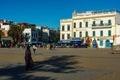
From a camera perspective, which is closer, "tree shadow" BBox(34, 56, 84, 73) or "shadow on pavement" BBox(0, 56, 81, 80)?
"shadow on pavement" BBox(0, 56, 81, 80)

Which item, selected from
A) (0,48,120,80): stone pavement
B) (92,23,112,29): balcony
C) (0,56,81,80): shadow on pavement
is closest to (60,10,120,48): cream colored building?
(92,23,112,29): balcony

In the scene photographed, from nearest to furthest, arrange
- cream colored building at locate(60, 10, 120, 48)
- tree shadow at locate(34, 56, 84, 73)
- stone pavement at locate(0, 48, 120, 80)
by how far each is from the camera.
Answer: stone pavement at locate(0, 48, 120, 80)
tree shadow at locate(34, 56, 84, 73)
cream colored building at locate(60, 10, 120, 48)

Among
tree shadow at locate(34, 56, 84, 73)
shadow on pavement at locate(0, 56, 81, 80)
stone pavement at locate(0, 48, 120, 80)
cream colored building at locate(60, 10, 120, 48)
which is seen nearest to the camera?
shadow on pavement at locate(0, 56, 81, 80)

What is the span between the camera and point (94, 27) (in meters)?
76.8

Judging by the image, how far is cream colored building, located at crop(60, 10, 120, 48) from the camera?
7262 cm

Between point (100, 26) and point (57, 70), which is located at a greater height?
point (100, 26)

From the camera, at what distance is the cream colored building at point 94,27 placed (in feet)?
238

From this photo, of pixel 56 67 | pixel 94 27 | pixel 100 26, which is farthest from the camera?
pixel 94 27

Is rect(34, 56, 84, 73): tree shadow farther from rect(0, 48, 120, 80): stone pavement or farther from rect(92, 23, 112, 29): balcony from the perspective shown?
rect(92, 23, 112, 29): balcony

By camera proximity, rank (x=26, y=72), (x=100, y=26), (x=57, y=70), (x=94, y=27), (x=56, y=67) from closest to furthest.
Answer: (x=26, y=72), (x=57, y=70), (x=56, y=67), (x=100, y=26), (x=94, y=27)

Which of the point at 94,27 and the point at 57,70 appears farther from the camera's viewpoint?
the point at 94,27

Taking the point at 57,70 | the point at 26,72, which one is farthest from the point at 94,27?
the point at 26,72

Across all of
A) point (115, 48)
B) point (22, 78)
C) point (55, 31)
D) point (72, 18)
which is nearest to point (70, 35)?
point (72, 18)

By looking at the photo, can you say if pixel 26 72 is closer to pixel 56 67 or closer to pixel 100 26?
pixel 56 67
